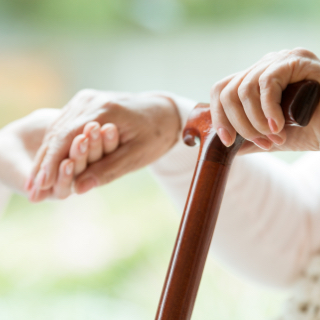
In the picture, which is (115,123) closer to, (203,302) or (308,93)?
(308,93)

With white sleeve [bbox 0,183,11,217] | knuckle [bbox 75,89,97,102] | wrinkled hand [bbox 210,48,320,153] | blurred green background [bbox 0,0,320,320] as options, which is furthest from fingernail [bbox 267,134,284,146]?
blurred green background [bbox 0,0,320,320]

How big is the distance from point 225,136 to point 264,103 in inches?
2.1

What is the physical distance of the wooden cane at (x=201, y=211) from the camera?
1.16 ft

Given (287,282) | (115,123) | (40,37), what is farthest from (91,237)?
(115,123)

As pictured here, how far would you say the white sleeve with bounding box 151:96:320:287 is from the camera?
79 centimetres

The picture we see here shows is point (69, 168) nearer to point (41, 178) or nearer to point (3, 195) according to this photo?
point (41, 178)

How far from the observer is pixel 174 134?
2.32ft

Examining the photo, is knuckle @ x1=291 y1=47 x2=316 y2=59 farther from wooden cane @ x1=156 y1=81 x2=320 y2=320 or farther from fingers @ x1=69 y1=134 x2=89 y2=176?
fingers @ x1=69 y1=134 x2=89 y2=176

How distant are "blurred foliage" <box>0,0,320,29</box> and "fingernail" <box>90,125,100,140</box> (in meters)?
1.88

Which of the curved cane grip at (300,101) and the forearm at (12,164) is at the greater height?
the curved cane grip at (300,101)

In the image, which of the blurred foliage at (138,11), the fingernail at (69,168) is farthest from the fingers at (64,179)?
the blurred foliage at (138,11)

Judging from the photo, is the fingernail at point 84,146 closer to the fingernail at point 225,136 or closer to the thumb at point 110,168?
the thumb at point 110,168

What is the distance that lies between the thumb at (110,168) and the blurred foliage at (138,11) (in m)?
1.83

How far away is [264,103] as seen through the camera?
1.15 ft
